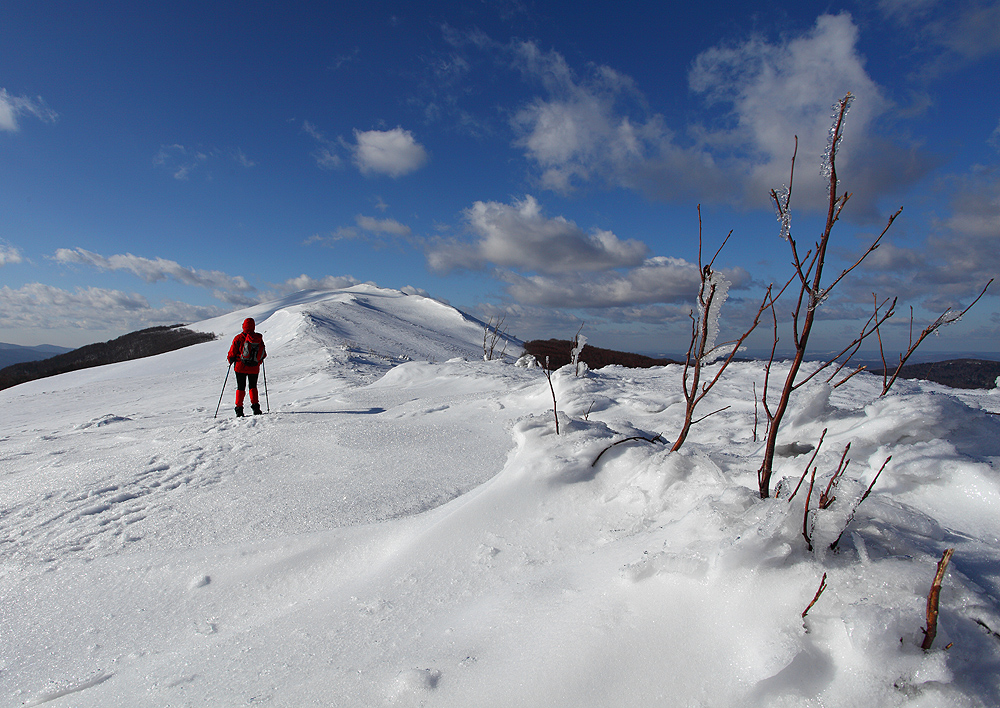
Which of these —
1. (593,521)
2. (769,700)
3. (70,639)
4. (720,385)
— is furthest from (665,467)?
(720,385)

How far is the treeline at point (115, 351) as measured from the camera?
16234mm

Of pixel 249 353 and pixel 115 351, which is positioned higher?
pixel 115 351

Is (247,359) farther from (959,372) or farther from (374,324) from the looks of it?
(374,324)

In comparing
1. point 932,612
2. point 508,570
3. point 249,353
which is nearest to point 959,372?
point 932,612

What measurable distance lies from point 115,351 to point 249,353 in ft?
60.9

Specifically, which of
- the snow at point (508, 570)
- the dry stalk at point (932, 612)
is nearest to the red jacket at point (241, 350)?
the snow at point (508, 570)

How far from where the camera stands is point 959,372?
6918mm

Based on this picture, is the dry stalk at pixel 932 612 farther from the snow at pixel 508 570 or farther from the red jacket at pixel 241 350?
the red jacket at pixel 241 350

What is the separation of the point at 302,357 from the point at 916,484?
38.1 feet

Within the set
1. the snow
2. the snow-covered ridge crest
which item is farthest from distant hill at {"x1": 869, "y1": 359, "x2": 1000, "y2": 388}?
the snow-covered ridge crest

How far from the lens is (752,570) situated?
135cm

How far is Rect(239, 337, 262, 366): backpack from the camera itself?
6.25 meters

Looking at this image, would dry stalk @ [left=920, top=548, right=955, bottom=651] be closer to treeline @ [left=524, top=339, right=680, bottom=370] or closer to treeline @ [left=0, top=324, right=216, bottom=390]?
treeline @ [left=524, top=339, right=680, bottom=370]

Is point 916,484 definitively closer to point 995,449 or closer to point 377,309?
point 995,449
